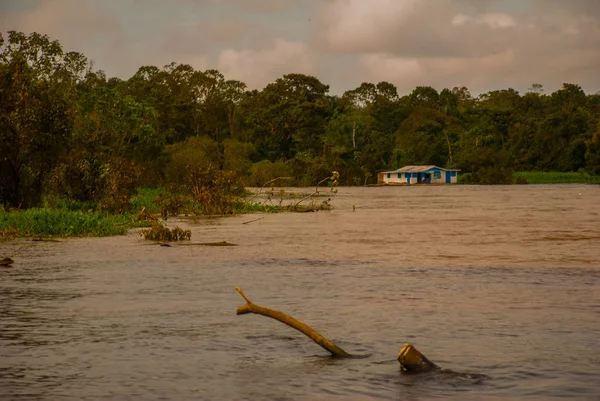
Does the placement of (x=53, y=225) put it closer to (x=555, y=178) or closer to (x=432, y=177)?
(x=555, y=178)

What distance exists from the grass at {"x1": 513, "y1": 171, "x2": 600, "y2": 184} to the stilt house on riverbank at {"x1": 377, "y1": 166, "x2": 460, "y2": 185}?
11880 millimetres

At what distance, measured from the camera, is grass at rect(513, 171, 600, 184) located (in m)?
130

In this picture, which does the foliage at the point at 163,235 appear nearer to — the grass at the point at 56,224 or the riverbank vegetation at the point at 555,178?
the grass at the point at 56,224

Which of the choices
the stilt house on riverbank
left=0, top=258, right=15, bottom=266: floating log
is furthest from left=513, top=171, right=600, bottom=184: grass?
left=0, top=258, right=15, bottom=266: floating log

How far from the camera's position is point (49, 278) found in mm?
26266

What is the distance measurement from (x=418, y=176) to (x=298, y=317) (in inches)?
5120

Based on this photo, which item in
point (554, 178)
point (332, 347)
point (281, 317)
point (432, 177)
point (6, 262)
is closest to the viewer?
point (281, 317)

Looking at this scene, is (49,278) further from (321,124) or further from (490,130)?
(490,130)

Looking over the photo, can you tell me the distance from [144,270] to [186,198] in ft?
85.9

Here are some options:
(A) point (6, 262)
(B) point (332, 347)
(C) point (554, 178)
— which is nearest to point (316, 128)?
(C) point (554, 178)

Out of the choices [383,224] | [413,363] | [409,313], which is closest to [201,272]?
[409,313]

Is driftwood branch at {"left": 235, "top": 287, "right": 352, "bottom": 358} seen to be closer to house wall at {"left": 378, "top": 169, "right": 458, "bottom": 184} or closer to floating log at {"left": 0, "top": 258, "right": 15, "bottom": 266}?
floating log at {"left": 0, "top": 258, "right": 15, "bottom": 266}

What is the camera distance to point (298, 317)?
19.3 m

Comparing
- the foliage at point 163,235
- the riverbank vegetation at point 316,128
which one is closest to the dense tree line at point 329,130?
the riverbank vegetation at point 316,128
